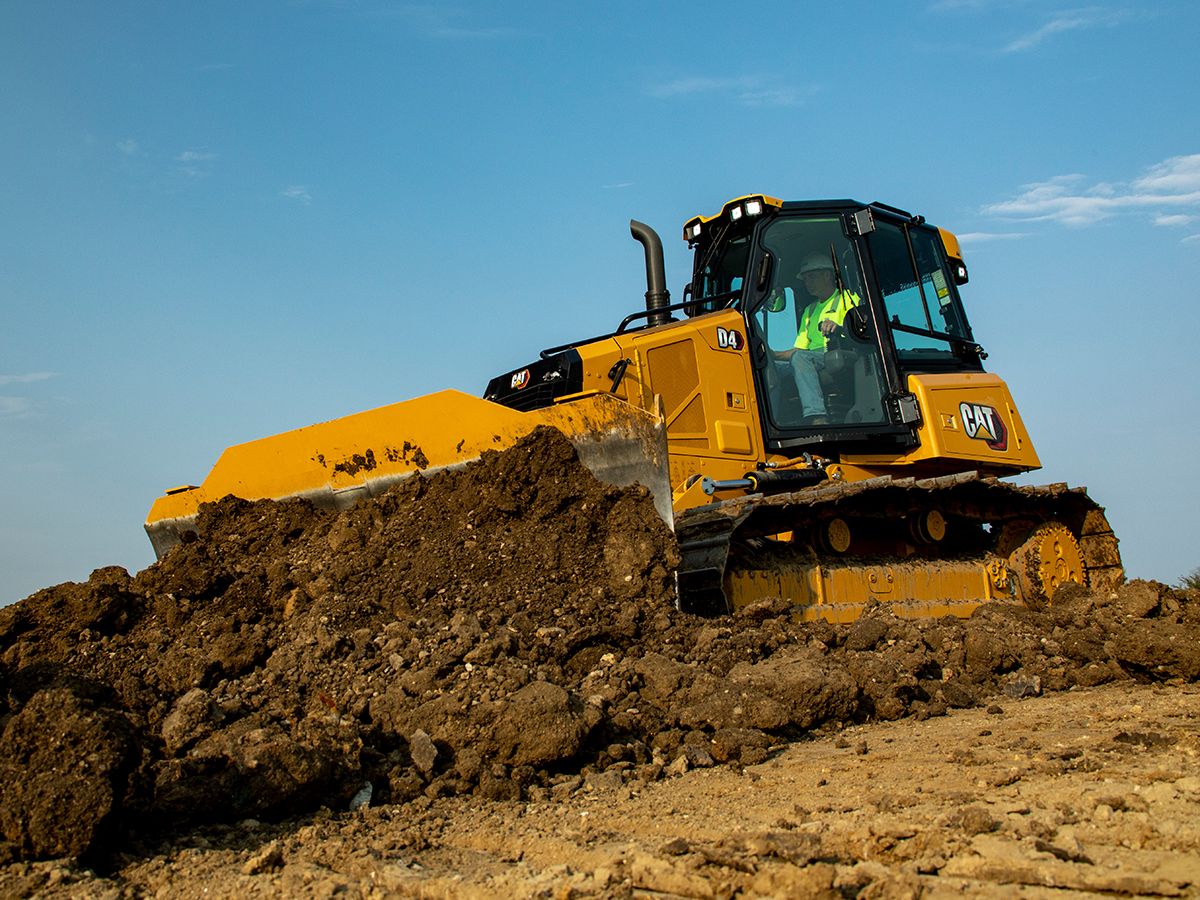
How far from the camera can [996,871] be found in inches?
111

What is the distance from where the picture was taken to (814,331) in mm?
8266

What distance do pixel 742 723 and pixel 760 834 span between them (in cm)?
164

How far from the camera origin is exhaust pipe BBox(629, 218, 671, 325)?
28.8ft

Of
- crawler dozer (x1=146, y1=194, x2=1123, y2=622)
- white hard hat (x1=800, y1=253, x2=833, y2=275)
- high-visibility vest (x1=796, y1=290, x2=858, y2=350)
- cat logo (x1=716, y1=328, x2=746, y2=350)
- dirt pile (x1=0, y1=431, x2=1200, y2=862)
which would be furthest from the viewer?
white hard hat (x1=800, y1=253, x2=833, y2=275)

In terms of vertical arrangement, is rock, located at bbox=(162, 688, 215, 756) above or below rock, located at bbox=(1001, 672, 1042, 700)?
above

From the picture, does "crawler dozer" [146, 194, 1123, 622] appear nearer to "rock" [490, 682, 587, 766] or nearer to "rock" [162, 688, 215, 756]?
"rock" [490, 682, 587, 766]

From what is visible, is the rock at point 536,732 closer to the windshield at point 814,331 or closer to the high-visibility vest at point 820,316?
the windshield at point 814,331

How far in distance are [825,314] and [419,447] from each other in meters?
3.13

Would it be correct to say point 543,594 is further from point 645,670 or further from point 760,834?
point 760,834

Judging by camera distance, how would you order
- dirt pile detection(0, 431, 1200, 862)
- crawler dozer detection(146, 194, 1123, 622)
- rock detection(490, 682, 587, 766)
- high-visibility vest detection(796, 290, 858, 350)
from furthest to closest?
high-visibility vest detection(796, 290, 858, 350) → crawler dozer detection(146, 194, 1123, 622) → rock detection(490, 682, 587, 766) → dirt pile detection(0, 431, 1200, 862)

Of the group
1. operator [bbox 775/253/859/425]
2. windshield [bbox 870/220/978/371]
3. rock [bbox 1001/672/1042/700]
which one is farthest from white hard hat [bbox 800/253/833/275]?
rock [bbox 1001/672/1042/700]

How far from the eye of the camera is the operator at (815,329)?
8.15m

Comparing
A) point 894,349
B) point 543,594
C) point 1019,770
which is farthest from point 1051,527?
point 1019,770

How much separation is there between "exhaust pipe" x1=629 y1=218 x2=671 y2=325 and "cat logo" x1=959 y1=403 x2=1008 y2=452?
7.61 feet
